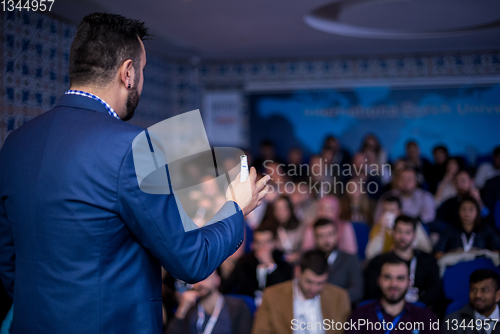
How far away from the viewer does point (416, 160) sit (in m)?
4.57

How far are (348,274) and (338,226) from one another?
58cm

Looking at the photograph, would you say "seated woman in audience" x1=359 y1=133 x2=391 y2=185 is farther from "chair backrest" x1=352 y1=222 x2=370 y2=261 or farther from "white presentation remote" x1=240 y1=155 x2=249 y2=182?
"white presentation remote" x1=240 y1=155 x2=249 y2=182

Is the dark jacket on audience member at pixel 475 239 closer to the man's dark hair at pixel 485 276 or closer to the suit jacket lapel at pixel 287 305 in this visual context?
the man's dark hair at pixel 485 276

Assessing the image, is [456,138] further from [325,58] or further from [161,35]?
[161,35]

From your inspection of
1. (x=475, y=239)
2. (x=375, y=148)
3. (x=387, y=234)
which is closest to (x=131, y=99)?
(x=387, y=234)

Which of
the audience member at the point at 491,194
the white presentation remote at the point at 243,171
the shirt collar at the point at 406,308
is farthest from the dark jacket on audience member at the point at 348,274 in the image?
the white presentation remote at the point at 243,171

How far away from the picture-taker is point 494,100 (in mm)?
4012

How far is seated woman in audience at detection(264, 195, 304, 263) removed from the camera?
10.6ft

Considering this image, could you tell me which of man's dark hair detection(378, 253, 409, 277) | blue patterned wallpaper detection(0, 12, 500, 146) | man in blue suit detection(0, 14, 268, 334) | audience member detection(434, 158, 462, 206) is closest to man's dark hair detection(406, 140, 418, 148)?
audience member detection(434, 158, 462, 206)

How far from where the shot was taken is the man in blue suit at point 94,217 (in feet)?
2.26

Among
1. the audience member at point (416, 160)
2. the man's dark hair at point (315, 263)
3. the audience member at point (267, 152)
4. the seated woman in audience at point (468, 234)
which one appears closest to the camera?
the man's dark hair at point (315, 263)

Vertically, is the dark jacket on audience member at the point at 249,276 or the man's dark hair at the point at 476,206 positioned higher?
the man's dark hair at the point at 476,206

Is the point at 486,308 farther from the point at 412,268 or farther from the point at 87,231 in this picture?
the point at 87,231

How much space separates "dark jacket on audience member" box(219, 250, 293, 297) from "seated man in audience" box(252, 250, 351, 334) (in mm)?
249
